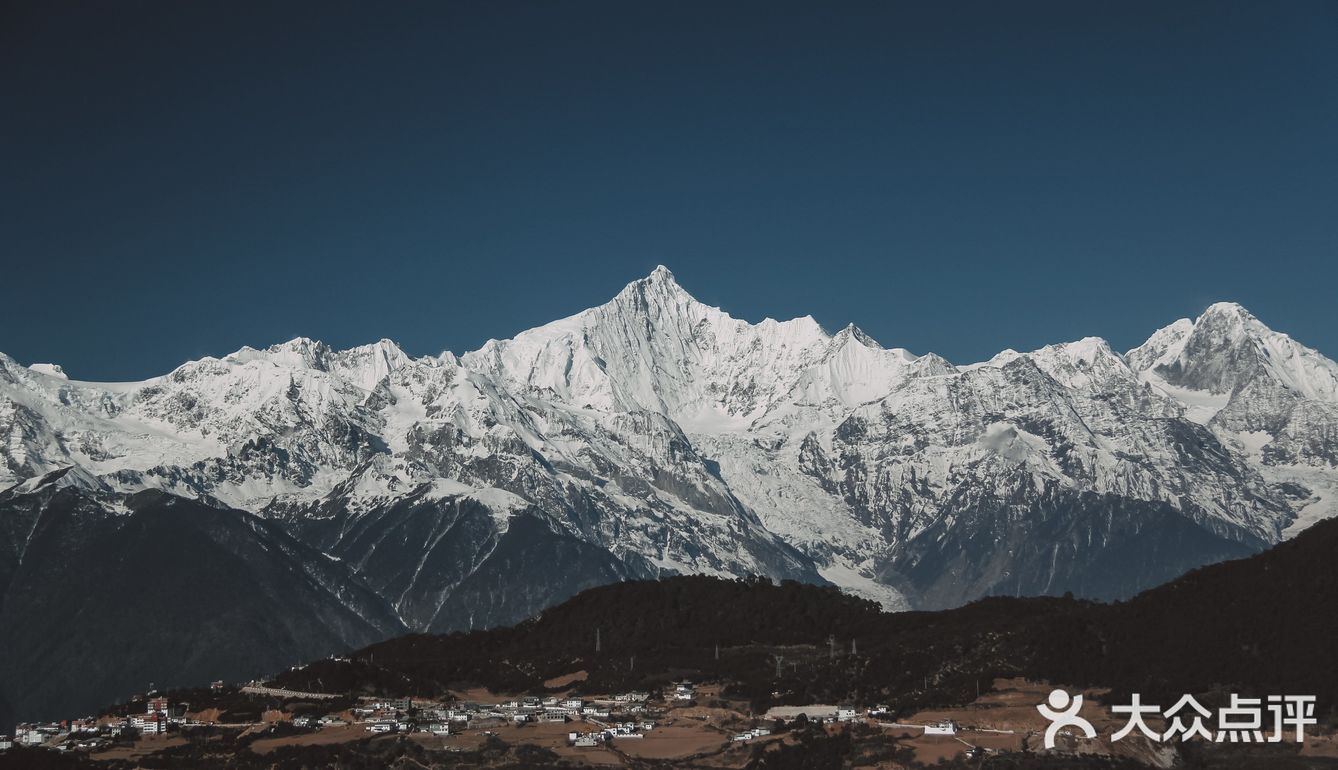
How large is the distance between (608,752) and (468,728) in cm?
1850

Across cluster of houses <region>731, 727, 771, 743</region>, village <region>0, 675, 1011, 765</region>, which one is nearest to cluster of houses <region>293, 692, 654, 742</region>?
village <region>0, 675, 1011, 765</region>

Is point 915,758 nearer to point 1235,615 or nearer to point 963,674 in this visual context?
point 963,674

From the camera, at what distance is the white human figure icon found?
536 ft

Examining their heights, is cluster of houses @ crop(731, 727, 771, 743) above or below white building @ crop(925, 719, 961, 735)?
below

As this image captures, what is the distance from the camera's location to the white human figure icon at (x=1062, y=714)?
164 meters

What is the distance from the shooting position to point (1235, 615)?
629 ft

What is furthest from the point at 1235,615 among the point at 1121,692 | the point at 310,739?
the point at 310,739

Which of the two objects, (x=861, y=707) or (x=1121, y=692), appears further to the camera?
(x=861, y=707)

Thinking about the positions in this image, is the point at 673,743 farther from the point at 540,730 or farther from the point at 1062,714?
the point at 1062,714

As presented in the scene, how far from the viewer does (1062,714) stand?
171750mm

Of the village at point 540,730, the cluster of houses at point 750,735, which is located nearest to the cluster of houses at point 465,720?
the village at point 540,730

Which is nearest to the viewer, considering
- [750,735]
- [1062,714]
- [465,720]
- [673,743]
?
[1062,714]

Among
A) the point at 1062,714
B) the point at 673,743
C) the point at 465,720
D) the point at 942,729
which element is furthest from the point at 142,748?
the point at 1062,714

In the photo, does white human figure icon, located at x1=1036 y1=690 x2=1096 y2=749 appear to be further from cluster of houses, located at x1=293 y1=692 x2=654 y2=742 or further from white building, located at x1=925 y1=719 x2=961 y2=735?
cluster of houses, located at x1=293 y1=692 x2=654 y2=742
